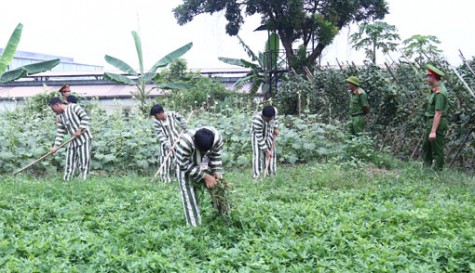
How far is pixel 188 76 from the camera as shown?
21062 millimetres

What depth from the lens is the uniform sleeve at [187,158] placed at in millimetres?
4832

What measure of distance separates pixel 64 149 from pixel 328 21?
38.9 ft

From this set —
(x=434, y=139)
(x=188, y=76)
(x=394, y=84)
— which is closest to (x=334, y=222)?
(x=434, y=139)

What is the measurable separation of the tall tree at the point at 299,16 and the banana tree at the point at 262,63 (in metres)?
0.48

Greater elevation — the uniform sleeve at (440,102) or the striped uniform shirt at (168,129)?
the uniform sleeve at (440,102)

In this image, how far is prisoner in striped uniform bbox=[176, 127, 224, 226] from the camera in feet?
15.7

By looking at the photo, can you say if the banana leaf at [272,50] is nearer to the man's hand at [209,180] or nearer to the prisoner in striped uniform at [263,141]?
the prisoner in striped uniform at [263,141]

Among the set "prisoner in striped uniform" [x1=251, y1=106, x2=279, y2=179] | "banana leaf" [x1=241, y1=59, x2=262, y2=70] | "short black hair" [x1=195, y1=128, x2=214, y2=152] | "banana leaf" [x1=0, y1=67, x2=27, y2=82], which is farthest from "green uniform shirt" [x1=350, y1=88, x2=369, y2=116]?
"banana leaf" [x1=241, y1=59, x2=262, y2=70]

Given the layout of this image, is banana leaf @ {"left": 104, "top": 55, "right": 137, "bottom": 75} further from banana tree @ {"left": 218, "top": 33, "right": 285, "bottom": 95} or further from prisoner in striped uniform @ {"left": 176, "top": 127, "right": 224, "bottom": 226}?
prisoner in striped uniform @ {"left": 176, "top": 127, "right": 224, "bottom": 226}

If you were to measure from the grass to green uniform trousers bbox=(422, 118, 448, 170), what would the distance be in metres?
0.72

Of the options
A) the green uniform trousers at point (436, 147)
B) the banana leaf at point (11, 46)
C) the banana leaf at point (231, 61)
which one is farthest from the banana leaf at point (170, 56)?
the green uniform trousers at point (436, 147)

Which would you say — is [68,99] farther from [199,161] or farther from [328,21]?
[328,21]

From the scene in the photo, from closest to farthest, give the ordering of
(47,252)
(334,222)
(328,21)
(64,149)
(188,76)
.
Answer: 1. (47,252)
2. (334,222)
3. (64,149)
4. (328,21)
5. (188,76)

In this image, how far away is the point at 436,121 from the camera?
7809 millimetres
